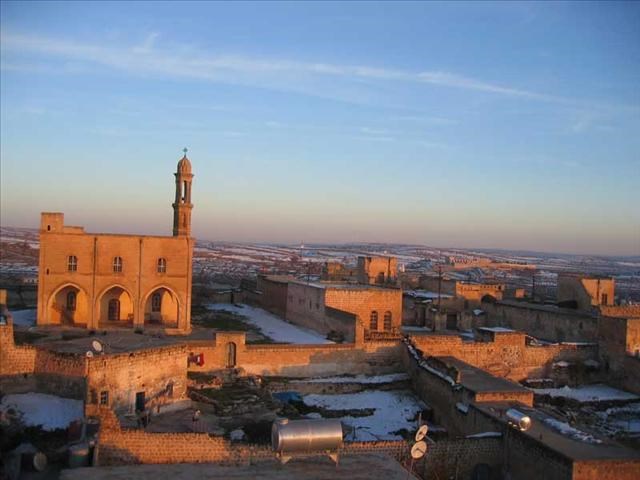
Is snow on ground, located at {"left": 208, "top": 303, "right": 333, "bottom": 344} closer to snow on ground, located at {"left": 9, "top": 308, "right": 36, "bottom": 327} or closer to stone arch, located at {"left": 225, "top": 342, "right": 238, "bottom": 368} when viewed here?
stone arch, located at {"left": 225, "top": 342, "right": 238, "bottom": 368}

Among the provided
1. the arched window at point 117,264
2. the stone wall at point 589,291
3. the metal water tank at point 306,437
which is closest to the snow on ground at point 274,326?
the arched window at point 117,264

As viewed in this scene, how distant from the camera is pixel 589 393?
29.7 m

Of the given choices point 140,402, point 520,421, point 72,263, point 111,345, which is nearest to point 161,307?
point 72,263

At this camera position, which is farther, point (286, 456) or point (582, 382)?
point (582, 382)

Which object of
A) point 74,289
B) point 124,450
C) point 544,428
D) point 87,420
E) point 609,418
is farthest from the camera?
point 74,289

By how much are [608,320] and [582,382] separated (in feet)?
10.9

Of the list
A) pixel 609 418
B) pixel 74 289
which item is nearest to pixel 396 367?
pixel 609 418

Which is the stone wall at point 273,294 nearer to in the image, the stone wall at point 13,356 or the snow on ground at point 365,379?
the snow on ground at point 365,379

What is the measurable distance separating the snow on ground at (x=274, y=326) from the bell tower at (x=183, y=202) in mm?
7062

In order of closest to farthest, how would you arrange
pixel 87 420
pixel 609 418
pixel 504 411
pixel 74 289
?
1. pixel 87 420
2. pixel 504 411
3. pixel 609 418
4. pixel 74 289

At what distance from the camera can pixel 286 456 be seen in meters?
14.2

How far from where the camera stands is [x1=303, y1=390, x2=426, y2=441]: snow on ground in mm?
Answer: 22562

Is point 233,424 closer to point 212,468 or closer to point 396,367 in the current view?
point 212,468

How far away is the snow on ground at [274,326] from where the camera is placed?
33062 mm
